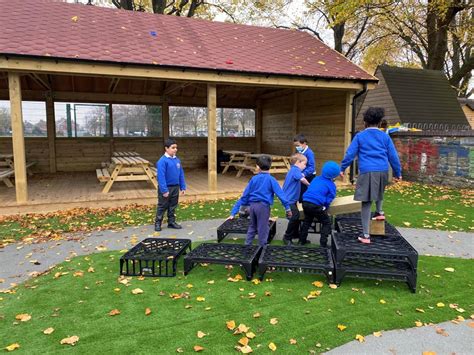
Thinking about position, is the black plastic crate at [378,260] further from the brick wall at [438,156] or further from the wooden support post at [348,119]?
the brick wall at [438,156]

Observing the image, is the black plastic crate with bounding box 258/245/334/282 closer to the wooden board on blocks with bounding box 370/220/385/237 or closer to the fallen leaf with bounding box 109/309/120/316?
the wooden board on blocks with bounding box 370/220/385/237

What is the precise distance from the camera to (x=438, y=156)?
11.1 m

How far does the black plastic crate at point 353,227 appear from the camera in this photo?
474cm

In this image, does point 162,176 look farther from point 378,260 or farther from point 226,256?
point 378,260

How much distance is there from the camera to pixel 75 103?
13406mm

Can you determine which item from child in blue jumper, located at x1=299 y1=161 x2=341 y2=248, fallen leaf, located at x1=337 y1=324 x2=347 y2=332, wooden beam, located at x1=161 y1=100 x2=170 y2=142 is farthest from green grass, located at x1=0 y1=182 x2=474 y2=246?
wooden beam, located at x1=161 y1=100 x2=170 y2=142

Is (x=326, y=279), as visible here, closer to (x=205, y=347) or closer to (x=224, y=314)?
(x=224, y=314)

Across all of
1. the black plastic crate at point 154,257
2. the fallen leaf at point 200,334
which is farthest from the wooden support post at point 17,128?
the fallen leaf at point 200,334

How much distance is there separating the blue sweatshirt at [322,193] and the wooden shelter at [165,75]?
4.23 m

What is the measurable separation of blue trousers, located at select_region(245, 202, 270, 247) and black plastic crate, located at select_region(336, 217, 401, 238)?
106 cm

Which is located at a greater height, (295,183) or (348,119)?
(348,119)

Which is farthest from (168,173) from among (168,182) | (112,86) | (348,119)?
(112,86)

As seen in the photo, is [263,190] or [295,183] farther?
[295,183]

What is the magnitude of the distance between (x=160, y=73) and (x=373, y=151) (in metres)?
5.47
